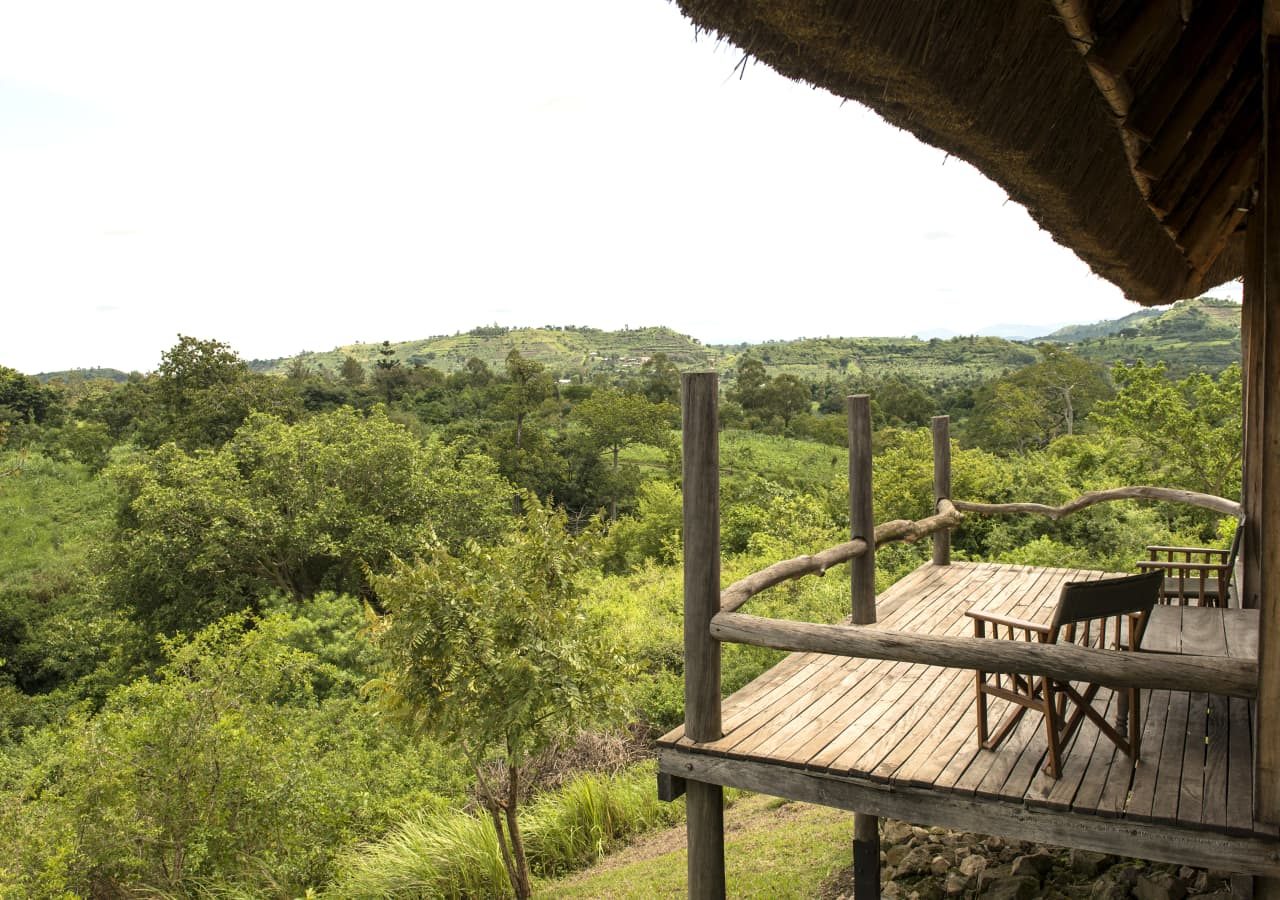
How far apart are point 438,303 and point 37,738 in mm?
68551

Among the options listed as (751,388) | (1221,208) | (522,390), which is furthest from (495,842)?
(751,388)

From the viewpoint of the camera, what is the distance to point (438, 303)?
258 feet

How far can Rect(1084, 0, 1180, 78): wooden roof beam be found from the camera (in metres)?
2.07

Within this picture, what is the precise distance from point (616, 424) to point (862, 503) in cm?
3108

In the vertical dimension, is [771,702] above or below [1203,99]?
below

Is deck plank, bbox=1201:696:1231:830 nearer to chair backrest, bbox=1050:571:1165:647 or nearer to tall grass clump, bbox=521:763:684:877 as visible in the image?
chair backrest, bbox=1050:571:1165:647

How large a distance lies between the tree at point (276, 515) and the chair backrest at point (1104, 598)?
13067 millimetres

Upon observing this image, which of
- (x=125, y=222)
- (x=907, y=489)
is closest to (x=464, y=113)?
(x=125, y=222)

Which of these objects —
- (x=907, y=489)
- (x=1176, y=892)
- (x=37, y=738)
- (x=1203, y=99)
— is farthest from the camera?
(x=907, y=489)

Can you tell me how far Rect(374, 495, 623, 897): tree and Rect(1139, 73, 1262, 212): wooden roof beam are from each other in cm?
461

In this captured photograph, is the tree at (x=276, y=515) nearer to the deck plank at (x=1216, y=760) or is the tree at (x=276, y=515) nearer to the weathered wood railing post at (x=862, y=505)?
the weathered wood railing post at (x=862, y=505)

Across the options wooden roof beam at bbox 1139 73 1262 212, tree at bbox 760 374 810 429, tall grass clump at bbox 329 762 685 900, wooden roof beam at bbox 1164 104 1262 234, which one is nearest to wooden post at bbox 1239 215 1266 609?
wooden roof beam at bbox 1164 104 1262 234

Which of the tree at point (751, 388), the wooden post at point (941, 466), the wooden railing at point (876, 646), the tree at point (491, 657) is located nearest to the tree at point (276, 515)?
the tree at point (491, 657)

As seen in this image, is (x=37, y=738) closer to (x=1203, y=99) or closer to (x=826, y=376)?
(x=1203, y=99)
